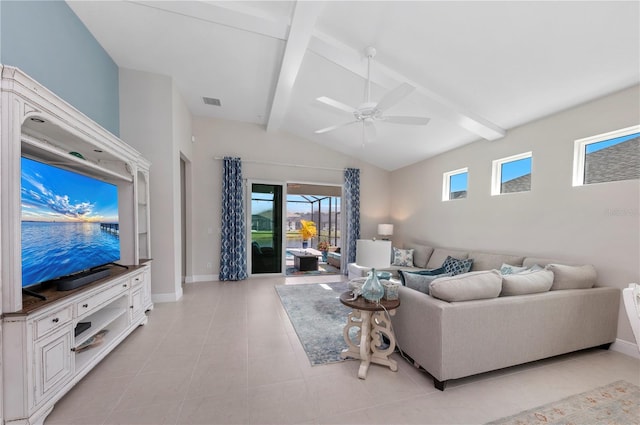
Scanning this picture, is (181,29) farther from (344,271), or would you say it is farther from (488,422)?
(344,271)

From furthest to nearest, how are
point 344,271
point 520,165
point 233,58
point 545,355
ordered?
point 344,271 → point 520,165 → point 233,58 → point 545,355

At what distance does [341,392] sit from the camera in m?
1.80

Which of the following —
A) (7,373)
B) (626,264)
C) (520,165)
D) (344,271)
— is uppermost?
(520,165)

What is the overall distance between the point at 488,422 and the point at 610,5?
10.2 feet

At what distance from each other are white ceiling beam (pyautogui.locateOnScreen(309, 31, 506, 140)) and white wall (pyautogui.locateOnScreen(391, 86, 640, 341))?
568 millimetres

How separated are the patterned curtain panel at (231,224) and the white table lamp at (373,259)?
3760mm

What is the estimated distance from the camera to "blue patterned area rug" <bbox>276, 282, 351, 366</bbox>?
2.38 meters

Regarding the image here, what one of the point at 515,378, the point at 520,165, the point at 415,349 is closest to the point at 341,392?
Result: the point at 415,349

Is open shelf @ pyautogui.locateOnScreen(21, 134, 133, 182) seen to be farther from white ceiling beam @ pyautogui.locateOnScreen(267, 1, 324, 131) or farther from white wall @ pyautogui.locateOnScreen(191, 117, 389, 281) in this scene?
white wall @ pyautogui.locateOnScreen(191, 117, 389, 281)

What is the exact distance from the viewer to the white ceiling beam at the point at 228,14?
2469 mm

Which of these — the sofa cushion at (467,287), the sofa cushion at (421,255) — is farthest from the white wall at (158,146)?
the sofa cushion at (421,255)

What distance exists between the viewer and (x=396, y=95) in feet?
7.25

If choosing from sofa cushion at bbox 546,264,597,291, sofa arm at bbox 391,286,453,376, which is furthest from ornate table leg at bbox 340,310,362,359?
sofa cushion at bbox 546,264,597,291

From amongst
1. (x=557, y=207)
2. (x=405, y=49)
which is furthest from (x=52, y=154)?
(x=557, y=207)
